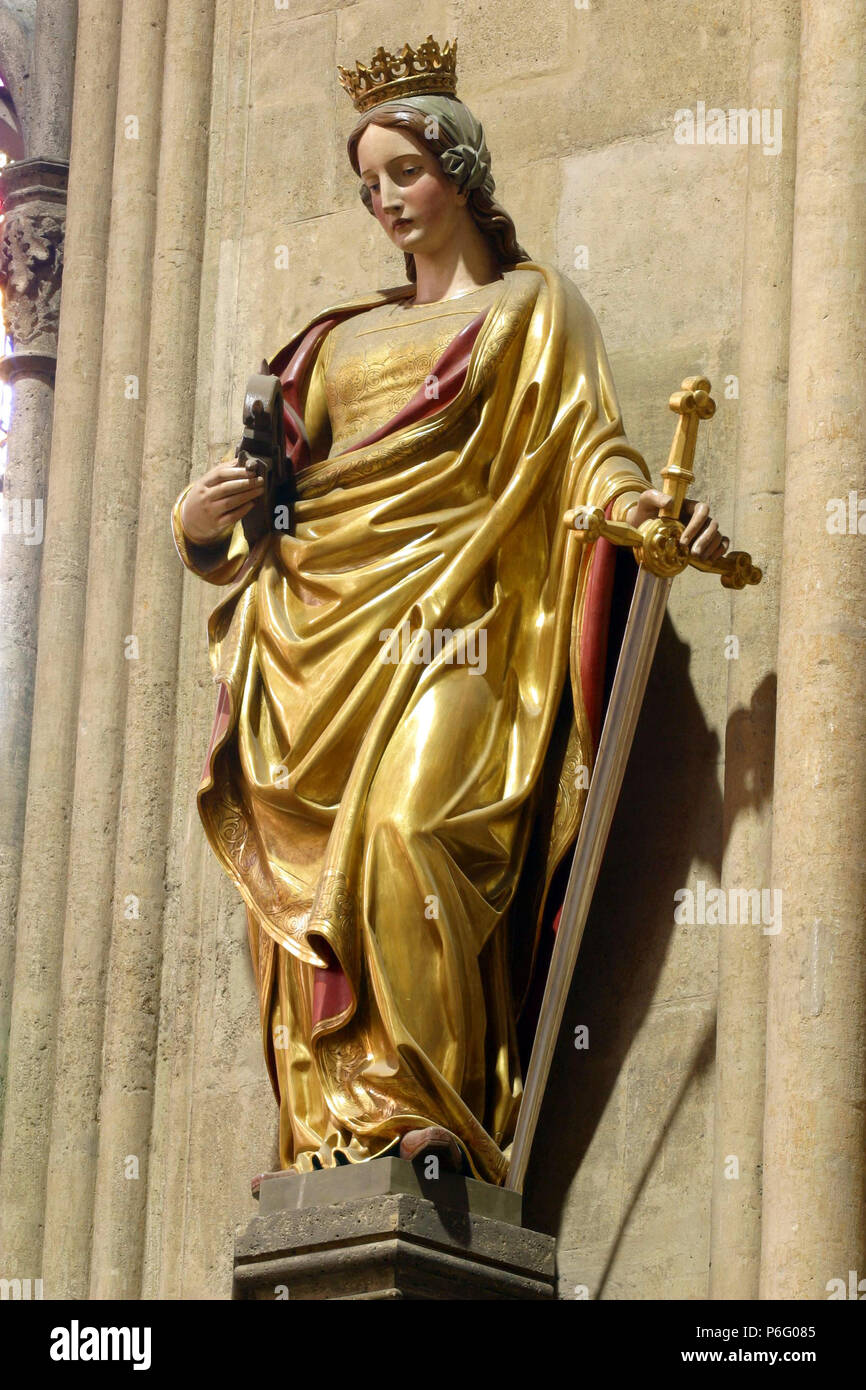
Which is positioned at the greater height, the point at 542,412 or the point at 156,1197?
the point at 542,412

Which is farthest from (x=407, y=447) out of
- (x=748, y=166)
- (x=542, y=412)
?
(x=748, y=166)

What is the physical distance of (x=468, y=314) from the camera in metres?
5.45

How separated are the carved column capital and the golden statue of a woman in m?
1.30

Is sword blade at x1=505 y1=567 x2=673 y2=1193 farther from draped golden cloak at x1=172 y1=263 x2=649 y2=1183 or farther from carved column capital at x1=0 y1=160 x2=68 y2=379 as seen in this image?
carved column capital at x1=0 y1=160 x2=68 y2=379

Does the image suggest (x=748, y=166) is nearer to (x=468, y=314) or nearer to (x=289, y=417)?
(x=468, y=314)

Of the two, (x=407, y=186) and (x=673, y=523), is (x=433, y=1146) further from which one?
(x=407, y=186)

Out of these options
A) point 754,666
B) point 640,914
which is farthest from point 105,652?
point 754,666

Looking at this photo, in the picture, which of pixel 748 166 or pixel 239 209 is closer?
pixel 748 166

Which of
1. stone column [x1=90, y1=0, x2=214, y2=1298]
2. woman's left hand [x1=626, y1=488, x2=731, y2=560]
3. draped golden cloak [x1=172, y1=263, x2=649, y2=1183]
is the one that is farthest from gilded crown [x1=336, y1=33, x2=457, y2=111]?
woman's left hand [x1=626, y1=488, x2=731, y2=560]

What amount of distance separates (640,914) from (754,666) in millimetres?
486

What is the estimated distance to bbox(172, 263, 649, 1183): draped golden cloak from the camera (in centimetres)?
493

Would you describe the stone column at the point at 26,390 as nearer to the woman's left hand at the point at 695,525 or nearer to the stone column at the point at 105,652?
the stone column at the point at 105,652

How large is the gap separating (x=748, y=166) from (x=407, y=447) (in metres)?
0.90

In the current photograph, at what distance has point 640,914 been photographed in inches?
210
